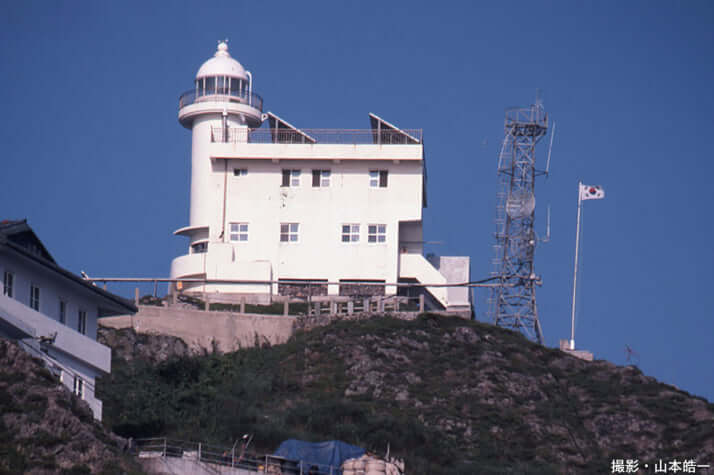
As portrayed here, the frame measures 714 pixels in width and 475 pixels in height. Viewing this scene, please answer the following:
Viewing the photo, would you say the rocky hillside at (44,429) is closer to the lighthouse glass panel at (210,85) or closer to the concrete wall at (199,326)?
the concrete wall at (199,326)

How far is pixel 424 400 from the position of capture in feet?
164

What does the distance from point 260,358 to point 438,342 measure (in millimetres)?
8127

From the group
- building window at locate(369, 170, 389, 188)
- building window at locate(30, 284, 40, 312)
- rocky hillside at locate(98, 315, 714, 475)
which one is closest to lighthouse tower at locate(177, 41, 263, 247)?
building window at locate(369, 170, 389, 188)

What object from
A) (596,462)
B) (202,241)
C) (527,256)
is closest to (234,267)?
(202,241)

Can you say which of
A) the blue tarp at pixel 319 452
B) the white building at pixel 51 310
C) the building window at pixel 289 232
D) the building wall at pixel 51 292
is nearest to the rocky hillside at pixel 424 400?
the blue tarp at pixel 319 452

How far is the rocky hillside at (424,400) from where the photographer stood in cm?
4491

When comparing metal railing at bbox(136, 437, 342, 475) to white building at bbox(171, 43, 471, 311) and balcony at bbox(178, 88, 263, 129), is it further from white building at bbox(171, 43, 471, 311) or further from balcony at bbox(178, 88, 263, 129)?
balcony at bbox(178, 88, 263, 129)

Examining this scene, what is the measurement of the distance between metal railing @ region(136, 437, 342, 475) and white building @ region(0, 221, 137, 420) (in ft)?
11.0

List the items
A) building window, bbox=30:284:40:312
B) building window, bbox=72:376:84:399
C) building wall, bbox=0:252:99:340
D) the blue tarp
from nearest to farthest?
building wall, bbox=0:252:99:340 < the blue tarp < building window, bbox=30:284:40:312 < building window, bbox=72:376:84:399

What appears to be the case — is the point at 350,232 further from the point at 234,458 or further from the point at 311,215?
the point at 234,458

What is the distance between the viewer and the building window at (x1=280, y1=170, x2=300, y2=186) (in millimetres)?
66312

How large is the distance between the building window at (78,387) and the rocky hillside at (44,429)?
2547 millimetres

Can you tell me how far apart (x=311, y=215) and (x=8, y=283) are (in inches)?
1094

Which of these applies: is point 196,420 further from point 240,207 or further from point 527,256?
point 527,256
